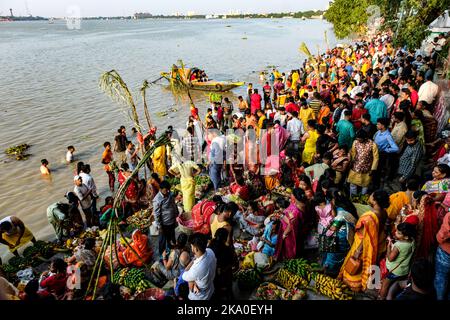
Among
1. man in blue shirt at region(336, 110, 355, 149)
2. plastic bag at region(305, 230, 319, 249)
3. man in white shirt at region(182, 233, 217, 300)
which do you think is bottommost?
plastic bag at region(305, 230, 319, 249)

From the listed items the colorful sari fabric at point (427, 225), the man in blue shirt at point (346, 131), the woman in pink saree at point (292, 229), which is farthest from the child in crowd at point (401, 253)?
the man in blue shirt at point (346, 131)

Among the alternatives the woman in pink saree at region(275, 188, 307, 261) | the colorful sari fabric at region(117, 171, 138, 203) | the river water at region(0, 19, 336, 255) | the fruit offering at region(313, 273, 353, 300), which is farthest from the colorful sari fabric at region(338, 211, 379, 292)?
the river water at region(0, 19, 336, 255)

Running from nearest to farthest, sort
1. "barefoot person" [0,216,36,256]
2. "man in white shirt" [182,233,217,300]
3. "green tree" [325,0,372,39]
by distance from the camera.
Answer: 1. "man in white shirt" [182,233,217,300]
2. "barefoot person" [0,216,36,256]
3. "green tree" [325,0,372,39]

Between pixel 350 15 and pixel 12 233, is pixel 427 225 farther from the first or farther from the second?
pixel 350 15

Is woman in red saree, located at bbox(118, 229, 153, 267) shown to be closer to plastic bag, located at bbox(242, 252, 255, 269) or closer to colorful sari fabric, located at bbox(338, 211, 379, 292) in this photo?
plastic bag, located at bbox(242, 252, 255, 269)

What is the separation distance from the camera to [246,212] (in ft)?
20.7

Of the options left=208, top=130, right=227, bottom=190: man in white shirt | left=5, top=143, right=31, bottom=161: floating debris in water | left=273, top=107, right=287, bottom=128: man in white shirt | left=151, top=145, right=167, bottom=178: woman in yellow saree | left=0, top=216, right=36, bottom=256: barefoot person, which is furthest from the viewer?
left=5, top=143, right=31, bottom=161: floating debris in water

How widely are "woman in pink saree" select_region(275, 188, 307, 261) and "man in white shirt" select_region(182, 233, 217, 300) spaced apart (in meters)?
1.52

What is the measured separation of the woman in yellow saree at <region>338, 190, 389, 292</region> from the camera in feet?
13.3

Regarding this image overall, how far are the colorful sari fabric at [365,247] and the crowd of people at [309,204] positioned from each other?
0.05 feet

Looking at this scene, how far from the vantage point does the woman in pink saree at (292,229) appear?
4863 mm
